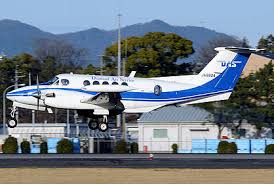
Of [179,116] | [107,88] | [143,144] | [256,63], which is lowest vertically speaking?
[143,144]

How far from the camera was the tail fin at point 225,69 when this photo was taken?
187 ft

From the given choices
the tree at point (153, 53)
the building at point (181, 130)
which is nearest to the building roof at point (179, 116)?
the building at point (181, 130)

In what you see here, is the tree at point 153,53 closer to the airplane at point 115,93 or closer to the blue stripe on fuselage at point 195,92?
the blue stripe on fuselage at point 195,92

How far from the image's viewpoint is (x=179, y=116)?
287ft

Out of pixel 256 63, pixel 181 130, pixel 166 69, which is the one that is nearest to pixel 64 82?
pixel 181 130

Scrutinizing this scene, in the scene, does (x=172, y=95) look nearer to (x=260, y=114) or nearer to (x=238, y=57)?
(x=238, y=57)

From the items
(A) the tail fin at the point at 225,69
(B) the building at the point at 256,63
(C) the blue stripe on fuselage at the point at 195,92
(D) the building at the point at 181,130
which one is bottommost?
(D) the building at the point at 181,130

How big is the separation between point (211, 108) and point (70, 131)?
1445 cm

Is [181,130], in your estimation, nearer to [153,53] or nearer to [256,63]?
[256,63]

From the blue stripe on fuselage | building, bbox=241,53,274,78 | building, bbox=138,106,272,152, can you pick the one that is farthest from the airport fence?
building, bbox=241,53,274,78

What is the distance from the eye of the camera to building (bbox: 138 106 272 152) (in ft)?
276

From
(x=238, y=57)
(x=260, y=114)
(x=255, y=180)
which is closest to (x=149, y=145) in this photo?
(x=260, y=114)

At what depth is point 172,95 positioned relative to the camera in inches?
2168

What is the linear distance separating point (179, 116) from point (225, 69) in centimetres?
2975
